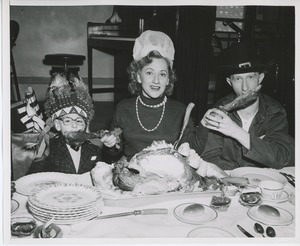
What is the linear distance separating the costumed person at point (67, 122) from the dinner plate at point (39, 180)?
0.10 feet

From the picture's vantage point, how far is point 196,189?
Answer: 682mm

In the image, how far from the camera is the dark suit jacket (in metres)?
0.75

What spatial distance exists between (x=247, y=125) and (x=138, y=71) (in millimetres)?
308

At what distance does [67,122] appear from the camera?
0.76 m

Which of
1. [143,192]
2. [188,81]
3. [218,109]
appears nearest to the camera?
[143,192]

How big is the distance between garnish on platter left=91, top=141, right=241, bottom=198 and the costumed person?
0.39 feet

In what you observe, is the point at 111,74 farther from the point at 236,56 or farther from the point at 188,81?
the point at 236,56

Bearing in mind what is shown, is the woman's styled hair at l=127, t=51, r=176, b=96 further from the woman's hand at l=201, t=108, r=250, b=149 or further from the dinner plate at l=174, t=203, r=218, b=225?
the dinner plate at l=174, t=203, r=218, b=225

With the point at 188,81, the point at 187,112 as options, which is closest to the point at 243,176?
the point at 187,112

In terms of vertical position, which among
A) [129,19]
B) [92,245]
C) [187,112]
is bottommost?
[92,245]

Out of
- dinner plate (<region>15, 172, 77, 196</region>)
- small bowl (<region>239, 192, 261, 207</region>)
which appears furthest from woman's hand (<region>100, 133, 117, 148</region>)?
small bowl (<region>239, 192, 261, 207</region>)

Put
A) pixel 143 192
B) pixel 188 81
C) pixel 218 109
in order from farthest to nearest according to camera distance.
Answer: pixel 188 81
pixel 218 109
pixel 143 192

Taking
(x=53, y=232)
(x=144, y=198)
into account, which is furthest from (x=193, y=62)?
(x=53, y=232)

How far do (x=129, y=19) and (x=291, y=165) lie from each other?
0.56m
